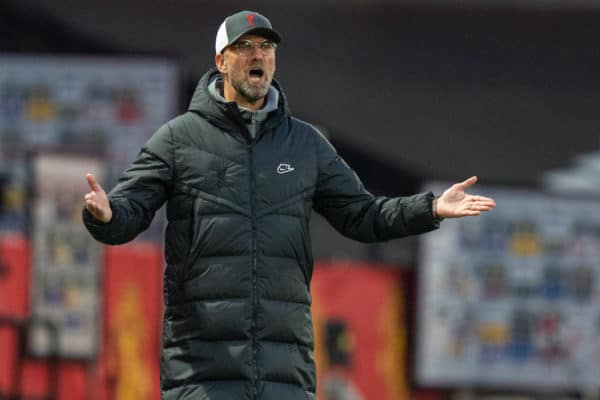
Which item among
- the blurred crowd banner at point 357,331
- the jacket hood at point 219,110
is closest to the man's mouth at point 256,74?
the jacket hood at point 219,110

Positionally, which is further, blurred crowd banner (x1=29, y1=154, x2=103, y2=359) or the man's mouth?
blurred crowd banner (x1=29, y1=154, x2=103, y2=359)

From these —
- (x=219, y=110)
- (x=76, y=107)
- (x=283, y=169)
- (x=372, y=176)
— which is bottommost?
(x=283, y=169)

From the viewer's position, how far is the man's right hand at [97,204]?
233 inches

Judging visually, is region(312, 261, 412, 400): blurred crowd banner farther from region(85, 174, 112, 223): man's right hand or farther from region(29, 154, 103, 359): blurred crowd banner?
region(85, 174, 112, 223): man's right hand

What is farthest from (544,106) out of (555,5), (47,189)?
(47,189)

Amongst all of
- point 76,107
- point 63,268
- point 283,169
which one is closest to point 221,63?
point 283,169

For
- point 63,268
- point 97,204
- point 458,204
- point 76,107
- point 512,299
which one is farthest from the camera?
point 76,107

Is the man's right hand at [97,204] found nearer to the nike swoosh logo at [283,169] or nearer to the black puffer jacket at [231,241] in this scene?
the black puffer jacket at [231,241]

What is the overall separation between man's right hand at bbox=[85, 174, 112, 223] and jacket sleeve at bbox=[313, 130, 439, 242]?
83 centimetres

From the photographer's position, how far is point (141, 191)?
6176 millimetres

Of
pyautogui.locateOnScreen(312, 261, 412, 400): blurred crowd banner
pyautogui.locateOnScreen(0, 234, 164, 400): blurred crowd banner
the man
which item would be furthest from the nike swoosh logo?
pyautogui.locateOnScreen(312, 261, 412, 400): blurred crowd banner

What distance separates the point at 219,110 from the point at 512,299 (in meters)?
7.25

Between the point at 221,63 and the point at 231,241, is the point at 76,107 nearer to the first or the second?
the point at 221,63

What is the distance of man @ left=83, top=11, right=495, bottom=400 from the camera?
6.14m
